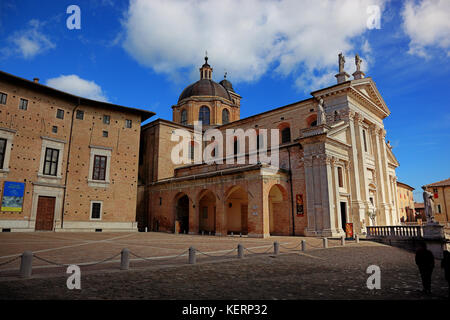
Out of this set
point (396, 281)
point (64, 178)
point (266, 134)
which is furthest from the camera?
point (266, 134)

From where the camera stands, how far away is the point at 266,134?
1168 inches

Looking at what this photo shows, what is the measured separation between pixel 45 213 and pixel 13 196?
8.68 feet

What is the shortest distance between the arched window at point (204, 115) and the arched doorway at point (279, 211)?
53.8ft

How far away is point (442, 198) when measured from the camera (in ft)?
131

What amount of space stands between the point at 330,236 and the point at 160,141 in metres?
19.2

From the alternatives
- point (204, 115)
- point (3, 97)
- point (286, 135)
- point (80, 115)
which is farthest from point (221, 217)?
point (3, 97)

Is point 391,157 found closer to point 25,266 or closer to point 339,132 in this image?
point 339,132

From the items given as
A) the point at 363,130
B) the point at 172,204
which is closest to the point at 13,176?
the point at 172,204

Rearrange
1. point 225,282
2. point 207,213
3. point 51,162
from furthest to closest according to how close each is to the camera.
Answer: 1. point 207,213
2. point 51,162
3. point 225,282

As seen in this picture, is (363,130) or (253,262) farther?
(363,130)

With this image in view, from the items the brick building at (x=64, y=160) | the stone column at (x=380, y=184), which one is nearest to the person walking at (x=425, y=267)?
the stone column at (x=380, y=184)

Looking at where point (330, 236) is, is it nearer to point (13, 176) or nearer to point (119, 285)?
point (119, 285)

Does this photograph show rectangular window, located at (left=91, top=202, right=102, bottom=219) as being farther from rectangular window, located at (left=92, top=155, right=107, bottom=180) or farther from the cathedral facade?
the cathedral facade

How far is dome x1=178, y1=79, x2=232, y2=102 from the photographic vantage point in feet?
126
